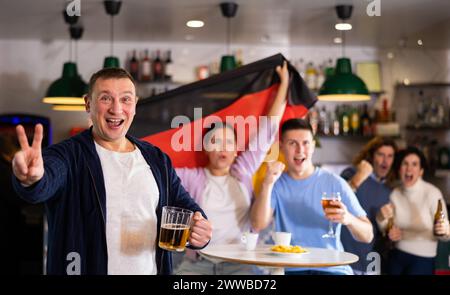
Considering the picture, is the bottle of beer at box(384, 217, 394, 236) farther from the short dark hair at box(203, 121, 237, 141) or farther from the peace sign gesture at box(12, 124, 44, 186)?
the peace sign gesture at box(12, 124, 44, 186)

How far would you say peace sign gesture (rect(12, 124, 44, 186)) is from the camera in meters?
1.13

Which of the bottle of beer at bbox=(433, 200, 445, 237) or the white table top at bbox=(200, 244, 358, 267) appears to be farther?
the bottle of beer at bbox=(433, 200, 445, 237)

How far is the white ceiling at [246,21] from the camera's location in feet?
8.48

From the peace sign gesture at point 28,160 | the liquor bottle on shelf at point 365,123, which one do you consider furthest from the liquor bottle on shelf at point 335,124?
the peace sign gesture at point 28,160

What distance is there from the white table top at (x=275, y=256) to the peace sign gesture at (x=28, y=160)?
0.62 meters

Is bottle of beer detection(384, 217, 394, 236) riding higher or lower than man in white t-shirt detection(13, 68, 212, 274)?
lower

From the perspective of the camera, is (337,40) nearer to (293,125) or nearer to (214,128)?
(293,125)

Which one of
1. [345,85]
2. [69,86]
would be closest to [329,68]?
[345,85]

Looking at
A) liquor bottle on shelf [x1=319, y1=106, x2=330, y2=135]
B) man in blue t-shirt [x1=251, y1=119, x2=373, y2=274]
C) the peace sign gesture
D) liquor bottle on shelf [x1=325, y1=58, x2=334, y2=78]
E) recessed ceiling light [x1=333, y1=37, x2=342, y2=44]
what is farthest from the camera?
liquor bottle on shelf [x1=319, y1=106, x2=330, y2=135]

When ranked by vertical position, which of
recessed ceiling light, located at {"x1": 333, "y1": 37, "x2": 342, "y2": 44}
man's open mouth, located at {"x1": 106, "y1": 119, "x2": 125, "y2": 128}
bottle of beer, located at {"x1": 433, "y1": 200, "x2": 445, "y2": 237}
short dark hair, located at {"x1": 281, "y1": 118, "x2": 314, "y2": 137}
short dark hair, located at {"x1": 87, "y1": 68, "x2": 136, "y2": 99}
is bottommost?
bottle of beer, located at {"x1": 433, "y1": 200, "x2": 445, "y2": 237}

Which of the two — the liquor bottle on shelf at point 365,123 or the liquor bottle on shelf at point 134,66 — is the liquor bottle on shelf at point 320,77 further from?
the liquor bottle on shelf at point 134,66

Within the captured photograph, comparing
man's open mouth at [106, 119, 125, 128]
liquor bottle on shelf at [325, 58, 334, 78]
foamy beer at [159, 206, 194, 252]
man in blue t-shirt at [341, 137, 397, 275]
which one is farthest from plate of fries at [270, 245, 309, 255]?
liquor bottle on shelf at [325, 58, 334, 78]

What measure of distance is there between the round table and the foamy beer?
0.29 meters

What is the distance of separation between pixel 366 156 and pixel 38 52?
1.86 metres
